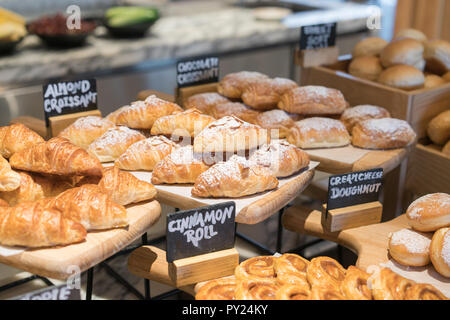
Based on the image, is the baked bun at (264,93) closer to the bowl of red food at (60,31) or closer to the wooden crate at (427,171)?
the wooden crate at (427,171)

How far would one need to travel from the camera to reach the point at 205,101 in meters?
2.22

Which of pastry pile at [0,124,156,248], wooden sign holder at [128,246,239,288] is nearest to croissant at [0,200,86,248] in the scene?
pastry pile at [0,124,156,248]

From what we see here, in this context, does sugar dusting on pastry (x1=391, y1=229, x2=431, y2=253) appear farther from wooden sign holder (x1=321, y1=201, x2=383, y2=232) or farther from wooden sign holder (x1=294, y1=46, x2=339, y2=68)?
wooden sign holder (x1=294, y1=46, x2=339, y2=68)

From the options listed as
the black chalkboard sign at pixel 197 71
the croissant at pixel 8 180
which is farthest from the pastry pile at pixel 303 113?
the croissant at pixel 8 180

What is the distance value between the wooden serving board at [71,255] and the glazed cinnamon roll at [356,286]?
58 centimetres

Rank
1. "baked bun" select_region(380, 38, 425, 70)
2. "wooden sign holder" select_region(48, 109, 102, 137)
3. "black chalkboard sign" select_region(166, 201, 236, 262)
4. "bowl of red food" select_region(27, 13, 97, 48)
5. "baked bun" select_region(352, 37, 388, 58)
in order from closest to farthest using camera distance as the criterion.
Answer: "black chalkboard sign" select_region(166, 201, 236, 262), "wooden sign holder" select_region(48, 109, 102, 137), "baked bun" select_region(380, 38, 425, 70), "baked bun" select_region(352, 37, 388, 58), "bowl of red food" select_region(27, 13, 97, 48)

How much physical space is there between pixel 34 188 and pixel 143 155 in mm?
378

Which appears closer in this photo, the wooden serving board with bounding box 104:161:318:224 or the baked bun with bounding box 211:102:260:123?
the wooden serving board with bounding box 104:161:318:224

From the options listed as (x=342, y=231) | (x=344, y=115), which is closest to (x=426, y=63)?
(x=344, y=115)

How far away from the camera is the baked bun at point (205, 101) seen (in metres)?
2.20

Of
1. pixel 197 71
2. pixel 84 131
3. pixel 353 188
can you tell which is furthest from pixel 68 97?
pixel 353 188

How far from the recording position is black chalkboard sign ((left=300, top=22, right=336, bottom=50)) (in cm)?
256

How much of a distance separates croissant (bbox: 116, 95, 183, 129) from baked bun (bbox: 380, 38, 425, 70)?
113 cm
